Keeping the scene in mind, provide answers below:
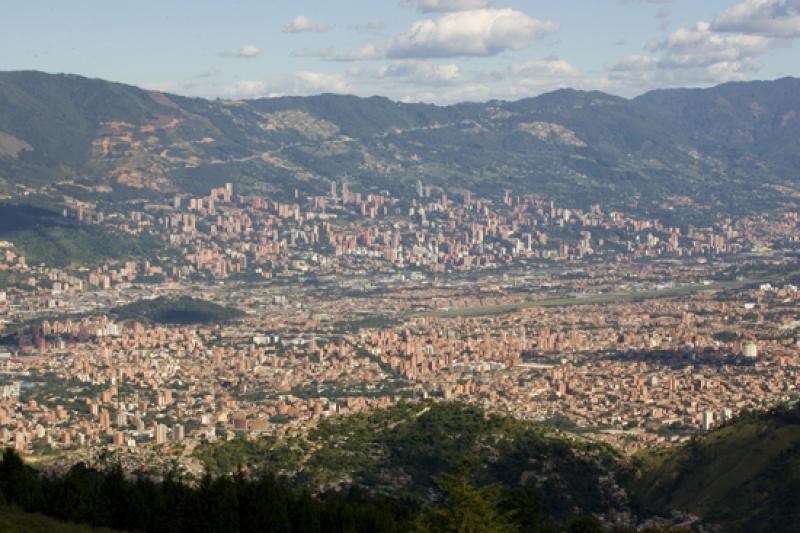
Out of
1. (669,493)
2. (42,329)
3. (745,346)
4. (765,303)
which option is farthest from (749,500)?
(765,303)

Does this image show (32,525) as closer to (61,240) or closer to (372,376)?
(372,376)

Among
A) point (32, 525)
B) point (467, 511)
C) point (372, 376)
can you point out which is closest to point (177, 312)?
point (372, 376)

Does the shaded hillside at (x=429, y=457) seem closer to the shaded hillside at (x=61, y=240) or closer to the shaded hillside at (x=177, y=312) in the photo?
the shaded hillside at (x=177, y=312)

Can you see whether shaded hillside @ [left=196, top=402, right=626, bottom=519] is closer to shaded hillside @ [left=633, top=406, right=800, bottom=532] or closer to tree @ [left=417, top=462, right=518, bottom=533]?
shaded hillside @ [left=633, top=406, right=800, bottom=532]

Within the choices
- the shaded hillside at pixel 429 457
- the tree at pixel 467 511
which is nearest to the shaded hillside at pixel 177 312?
the shaded hillside at pixel 429 457

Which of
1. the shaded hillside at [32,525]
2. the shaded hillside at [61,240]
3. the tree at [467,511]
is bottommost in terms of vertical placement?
the shaded hillside at [61,240]

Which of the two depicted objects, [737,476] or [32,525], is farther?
[737,476]

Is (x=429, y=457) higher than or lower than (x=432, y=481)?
higher

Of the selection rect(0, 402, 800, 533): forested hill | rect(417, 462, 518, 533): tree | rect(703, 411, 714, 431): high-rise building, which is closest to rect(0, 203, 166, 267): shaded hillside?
rect(703, 411, 714, 431): high-rise building
